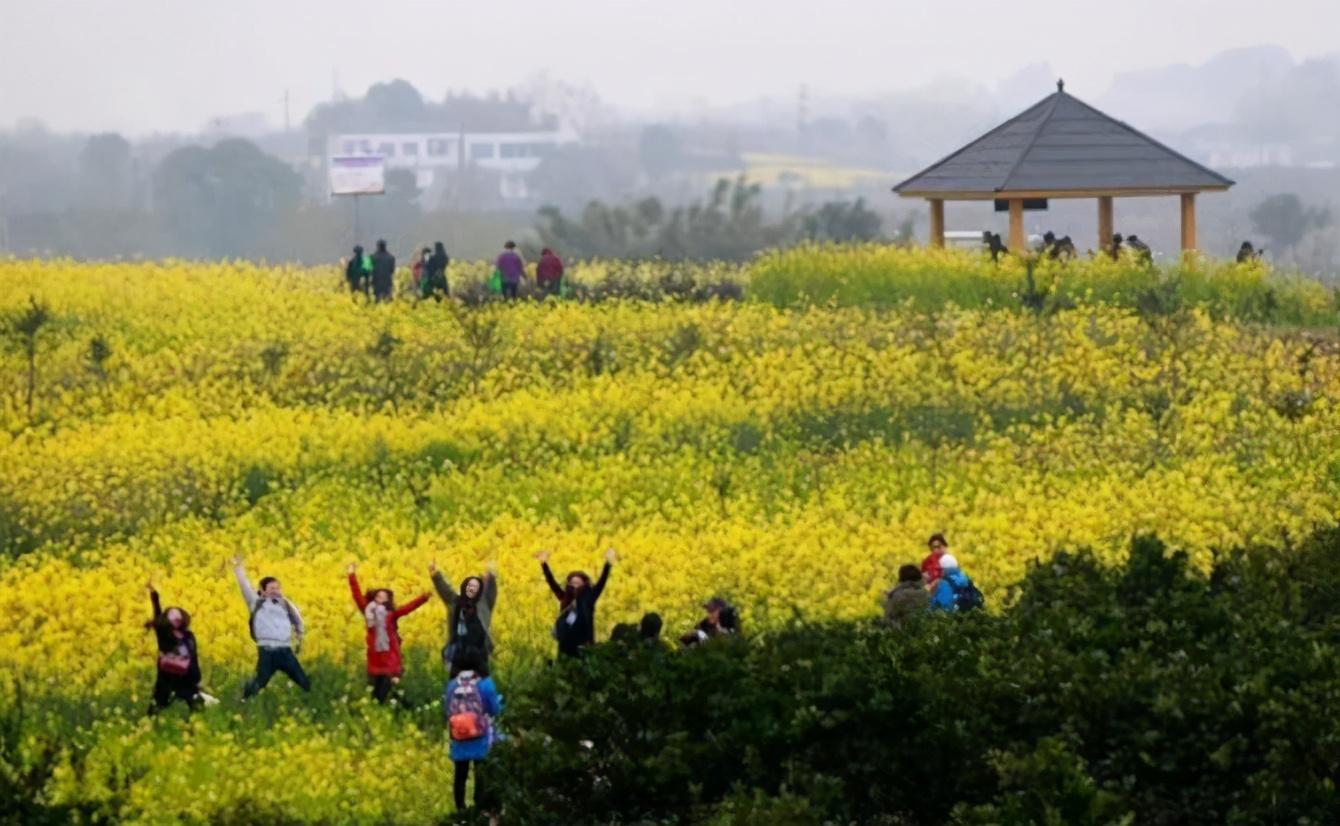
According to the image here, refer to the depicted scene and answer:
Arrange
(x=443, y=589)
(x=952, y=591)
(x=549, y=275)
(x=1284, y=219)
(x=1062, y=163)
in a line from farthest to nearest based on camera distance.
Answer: (x=1284, y=219), (x=549, y=275), (x=1062, y=163), (x=952, y=591), (x=443, y=589)

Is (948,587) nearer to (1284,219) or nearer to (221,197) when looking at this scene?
(1284,219)

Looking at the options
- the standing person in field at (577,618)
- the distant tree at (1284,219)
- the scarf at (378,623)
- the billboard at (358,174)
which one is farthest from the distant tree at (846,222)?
the standing person in field at (577,618)

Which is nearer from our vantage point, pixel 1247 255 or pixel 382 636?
pixel 382 636

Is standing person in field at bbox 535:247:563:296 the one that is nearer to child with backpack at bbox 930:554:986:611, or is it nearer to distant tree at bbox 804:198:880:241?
child with backpack at bbox 930:554:986:611

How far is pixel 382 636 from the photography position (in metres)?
18.7

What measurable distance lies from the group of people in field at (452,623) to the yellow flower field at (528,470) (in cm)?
31

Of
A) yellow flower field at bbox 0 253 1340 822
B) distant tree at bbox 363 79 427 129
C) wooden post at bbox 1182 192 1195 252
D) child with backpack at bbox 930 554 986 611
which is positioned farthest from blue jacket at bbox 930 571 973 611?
distant tree at bbox 363 79 427 129

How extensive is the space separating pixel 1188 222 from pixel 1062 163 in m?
3.12

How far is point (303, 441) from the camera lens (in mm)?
29906

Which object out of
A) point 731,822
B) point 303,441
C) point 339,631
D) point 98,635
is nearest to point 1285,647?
point 731,822

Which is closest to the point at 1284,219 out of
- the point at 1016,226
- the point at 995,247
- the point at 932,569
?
the point at 1016,226

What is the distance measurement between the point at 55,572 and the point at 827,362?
10979mm

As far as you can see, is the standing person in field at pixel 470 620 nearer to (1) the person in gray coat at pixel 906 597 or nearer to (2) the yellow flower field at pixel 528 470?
(2) the yellow flower field at pixel 528 470

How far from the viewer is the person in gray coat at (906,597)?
58.5 ft
